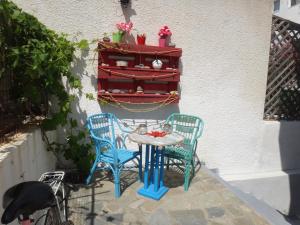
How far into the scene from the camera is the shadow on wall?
4891 mm

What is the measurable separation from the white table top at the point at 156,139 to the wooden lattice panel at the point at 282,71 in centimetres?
242

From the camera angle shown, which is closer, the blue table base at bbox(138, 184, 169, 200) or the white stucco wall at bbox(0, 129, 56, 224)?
the white stucco wall at bbox(0, 129, 56, 224)

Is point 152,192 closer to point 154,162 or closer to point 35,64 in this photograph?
point 154,162

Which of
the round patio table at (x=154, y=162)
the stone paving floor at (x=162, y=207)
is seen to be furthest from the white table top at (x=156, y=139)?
the stone paving floor at (x=162, y=207)

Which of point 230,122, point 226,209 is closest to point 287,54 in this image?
point 230,122

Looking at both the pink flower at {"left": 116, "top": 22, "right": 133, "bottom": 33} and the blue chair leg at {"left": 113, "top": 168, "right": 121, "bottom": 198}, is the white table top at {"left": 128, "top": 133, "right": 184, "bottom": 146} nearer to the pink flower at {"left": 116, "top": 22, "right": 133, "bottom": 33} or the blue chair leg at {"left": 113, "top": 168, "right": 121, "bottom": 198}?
the blue chair leg at {"left": 113, "top": 168, "right": 121, "bottom": 198}

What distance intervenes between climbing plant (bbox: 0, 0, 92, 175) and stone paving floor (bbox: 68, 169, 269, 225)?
516 mm

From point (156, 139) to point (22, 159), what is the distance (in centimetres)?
158

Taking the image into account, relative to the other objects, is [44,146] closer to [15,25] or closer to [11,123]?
[11,123]

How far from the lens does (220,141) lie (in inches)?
185

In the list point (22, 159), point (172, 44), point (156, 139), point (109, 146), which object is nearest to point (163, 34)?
point (172, 44)

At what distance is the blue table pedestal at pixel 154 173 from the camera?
337cm

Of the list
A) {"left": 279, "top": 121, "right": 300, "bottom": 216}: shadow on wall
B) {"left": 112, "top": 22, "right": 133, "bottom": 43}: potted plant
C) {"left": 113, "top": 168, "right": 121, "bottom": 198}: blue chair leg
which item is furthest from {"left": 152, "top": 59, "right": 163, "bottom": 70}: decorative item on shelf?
{"left": 279, "top": 121, "right": 300, "bottom": 216}: shadow on wall

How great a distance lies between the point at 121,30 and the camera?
3.76m
